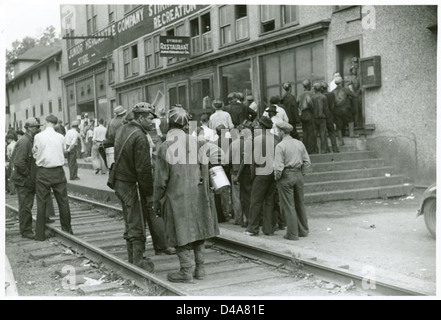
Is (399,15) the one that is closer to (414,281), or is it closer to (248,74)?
(248,74)

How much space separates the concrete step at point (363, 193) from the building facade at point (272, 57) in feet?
1.93

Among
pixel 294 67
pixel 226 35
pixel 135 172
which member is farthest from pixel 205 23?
pixel 135 172

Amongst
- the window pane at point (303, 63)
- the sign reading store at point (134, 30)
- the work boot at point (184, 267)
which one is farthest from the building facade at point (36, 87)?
the work boot at point (184, 267)

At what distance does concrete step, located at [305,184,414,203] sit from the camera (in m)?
12.4

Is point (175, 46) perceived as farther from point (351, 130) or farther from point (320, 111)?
point (320, 111)

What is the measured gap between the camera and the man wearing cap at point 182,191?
639cm

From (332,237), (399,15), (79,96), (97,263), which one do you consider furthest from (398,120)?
(79,96)

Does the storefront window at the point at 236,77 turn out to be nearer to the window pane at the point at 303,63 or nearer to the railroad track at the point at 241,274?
the window pane at the point at 303,63

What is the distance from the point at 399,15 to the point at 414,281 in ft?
30.9

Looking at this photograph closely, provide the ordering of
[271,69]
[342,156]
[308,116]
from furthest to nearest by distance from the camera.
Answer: [271,69] < [342,156] < [308,116]

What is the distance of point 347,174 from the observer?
13.5 meters

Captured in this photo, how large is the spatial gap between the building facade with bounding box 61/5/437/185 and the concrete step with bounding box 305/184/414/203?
590 millimetres

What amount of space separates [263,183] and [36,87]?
121 feet

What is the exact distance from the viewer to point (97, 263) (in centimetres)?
786
